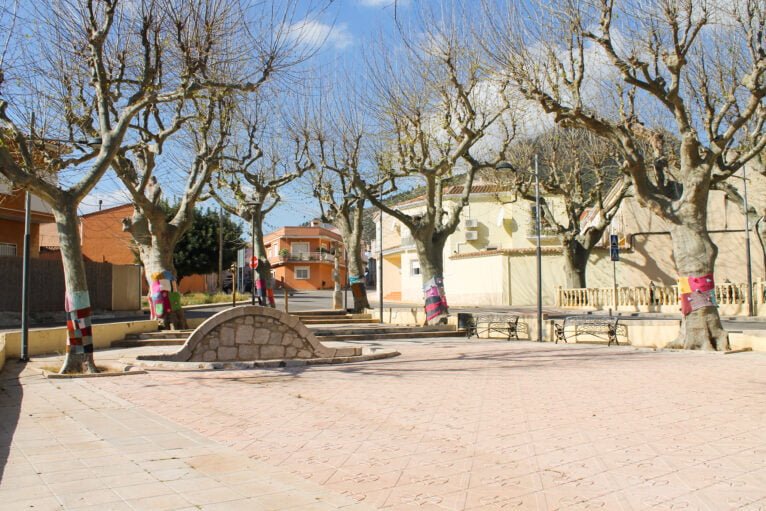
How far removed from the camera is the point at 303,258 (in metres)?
68.8

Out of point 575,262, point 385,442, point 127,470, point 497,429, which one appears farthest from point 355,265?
point 127,470

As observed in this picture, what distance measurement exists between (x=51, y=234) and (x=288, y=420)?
38649mm

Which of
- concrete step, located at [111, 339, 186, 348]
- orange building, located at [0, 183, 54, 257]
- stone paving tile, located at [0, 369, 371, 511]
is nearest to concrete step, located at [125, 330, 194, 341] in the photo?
concrete step, located at [111, 339, 186, 348]

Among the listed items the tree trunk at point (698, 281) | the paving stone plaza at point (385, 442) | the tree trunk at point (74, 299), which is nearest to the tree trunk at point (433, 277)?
the tree trunk at point (698, 281)

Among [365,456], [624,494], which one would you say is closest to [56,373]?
[365,456]

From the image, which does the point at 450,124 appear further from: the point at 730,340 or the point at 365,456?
the point at 365,456

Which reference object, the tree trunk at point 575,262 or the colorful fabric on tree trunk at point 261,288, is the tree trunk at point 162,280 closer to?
the colorful fabric on tree trunk at point 261,288

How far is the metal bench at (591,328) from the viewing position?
56.1ft

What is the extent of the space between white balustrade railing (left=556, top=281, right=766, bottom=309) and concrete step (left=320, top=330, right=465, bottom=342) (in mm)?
11859

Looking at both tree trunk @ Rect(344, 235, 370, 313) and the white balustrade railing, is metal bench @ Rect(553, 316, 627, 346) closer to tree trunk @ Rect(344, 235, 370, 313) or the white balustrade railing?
tree trunk @ Rect(344, 235, 370, 313)

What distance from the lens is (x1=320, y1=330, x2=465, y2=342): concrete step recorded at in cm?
1814

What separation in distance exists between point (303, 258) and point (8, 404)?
61.4 meters

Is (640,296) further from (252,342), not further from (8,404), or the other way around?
(8,404)

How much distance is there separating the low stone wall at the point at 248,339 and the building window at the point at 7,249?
1805 cm
